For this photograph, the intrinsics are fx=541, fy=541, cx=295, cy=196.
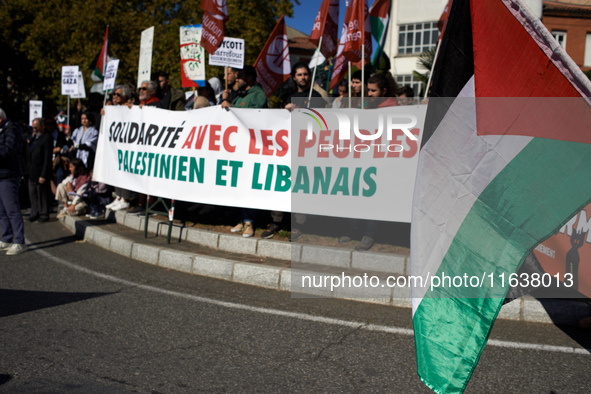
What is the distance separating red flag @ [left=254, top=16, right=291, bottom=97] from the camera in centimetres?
923

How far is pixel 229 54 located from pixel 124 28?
19929 mm

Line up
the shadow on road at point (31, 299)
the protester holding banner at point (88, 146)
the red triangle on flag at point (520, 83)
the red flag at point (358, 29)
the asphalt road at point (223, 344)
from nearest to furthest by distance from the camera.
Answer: the red triangle on flag at point (520, 83)
the asphalt road at point (223, 344)
the shadow on road at point (31, 299)
the red flag at point (358, 29)
the protester holding banner at point (88, 146)

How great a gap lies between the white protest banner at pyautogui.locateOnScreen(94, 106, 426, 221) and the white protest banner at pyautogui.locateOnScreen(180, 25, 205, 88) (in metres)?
1.80

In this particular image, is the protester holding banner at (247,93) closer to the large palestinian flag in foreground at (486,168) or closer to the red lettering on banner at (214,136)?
the red lettering on banner at (214,136)

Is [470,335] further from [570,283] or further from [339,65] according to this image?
[339,65]

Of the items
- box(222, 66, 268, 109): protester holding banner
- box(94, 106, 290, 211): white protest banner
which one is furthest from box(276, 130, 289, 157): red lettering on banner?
box(222, 66, 268, 109): protester holding banner

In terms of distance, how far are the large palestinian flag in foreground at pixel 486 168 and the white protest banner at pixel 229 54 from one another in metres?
7.58

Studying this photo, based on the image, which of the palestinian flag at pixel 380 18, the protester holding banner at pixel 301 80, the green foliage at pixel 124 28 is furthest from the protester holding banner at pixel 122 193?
the green foliage at pixel 124 28

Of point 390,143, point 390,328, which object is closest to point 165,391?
point 390,328

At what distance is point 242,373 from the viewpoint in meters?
3.85

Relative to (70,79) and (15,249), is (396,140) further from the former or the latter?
(70,79)

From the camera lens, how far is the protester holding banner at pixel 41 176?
10852 millimetres

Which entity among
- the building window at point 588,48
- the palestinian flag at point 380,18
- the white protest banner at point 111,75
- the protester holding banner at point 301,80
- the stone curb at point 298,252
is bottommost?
the stone curb at point 298,252

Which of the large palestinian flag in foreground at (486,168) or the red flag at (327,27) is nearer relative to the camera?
the large palestinian flag in foreground at (486,168)
